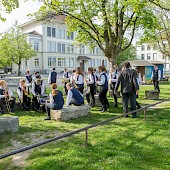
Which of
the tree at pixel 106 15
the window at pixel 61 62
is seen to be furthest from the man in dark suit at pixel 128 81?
the window at pixel 61 62

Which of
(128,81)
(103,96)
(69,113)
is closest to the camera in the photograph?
(128,81)

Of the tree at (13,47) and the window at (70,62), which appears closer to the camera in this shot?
the tree at (13,47)

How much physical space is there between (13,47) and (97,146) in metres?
45.7

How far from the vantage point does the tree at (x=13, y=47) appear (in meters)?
48.3

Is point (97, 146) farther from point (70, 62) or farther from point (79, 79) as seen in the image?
point (70, 62)

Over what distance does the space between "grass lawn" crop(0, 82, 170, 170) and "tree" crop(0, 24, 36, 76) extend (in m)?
41.9

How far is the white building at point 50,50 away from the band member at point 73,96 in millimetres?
45964

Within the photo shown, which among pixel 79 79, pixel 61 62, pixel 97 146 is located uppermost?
pixel 61 62

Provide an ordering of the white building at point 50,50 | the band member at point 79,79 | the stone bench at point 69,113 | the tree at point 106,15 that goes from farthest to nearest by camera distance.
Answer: the white building at point 50,50
the tree at point 106,15
the band member at point 79,79
the stone bench at point 69,113

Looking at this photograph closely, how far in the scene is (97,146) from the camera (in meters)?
5.95

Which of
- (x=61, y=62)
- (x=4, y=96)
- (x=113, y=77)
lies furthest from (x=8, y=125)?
(x=61, y=62)

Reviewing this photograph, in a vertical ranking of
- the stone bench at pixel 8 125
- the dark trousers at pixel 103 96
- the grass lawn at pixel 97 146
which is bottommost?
the grass lawn at pixel 97 146

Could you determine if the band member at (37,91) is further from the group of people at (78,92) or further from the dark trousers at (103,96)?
the dark trousers at (103,96)

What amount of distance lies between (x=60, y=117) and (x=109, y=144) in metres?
3.06
